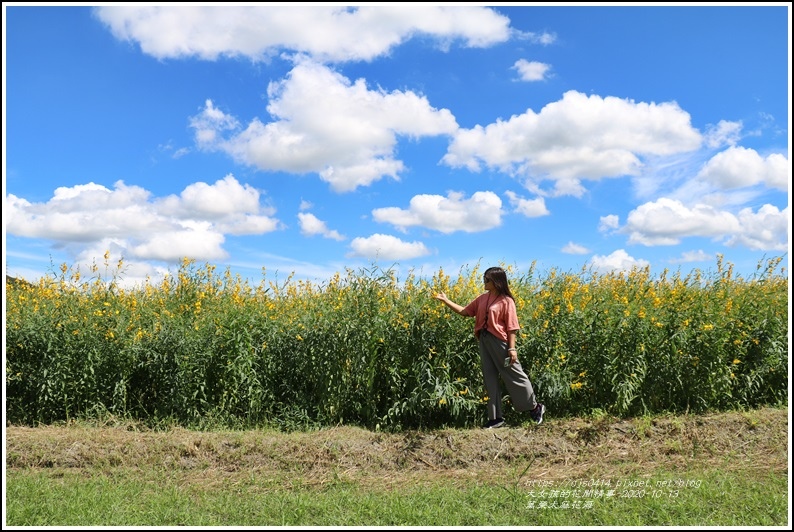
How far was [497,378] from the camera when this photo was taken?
6836 millimetres

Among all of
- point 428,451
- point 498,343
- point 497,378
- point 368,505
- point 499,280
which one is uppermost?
point 499,280

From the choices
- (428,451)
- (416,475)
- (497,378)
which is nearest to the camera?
(416,475)

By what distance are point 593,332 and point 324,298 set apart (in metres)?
3.01

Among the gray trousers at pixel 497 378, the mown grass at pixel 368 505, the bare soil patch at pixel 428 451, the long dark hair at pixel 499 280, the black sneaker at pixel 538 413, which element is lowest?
the mown grass at pixel 368 505

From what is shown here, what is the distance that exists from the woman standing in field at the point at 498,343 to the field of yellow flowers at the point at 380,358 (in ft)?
0.82

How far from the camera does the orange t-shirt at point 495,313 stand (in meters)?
6.63

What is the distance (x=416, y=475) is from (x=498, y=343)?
151 cm

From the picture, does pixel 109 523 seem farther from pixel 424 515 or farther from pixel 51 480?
pixel 424 515

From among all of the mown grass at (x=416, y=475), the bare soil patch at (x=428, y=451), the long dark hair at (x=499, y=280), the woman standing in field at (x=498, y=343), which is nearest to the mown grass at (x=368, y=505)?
the mown grass at (x=416, y=475)

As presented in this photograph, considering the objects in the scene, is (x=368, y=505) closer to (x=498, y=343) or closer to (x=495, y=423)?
(x=495, y=423)

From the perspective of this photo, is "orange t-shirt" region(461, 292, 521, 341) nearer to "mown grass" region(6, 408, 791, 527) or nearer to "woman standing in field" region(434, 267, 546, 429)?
"woman standing in field" region(434, 267, 546, 429)

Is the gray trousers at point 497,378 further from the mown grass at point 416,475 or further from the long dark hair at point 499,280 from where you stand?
the long dark hair at point 499,280

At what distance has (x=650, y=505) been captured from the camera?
208 inches

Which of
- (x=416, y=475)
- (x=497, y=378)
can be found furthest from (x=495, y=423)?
(x=416, y=475)
